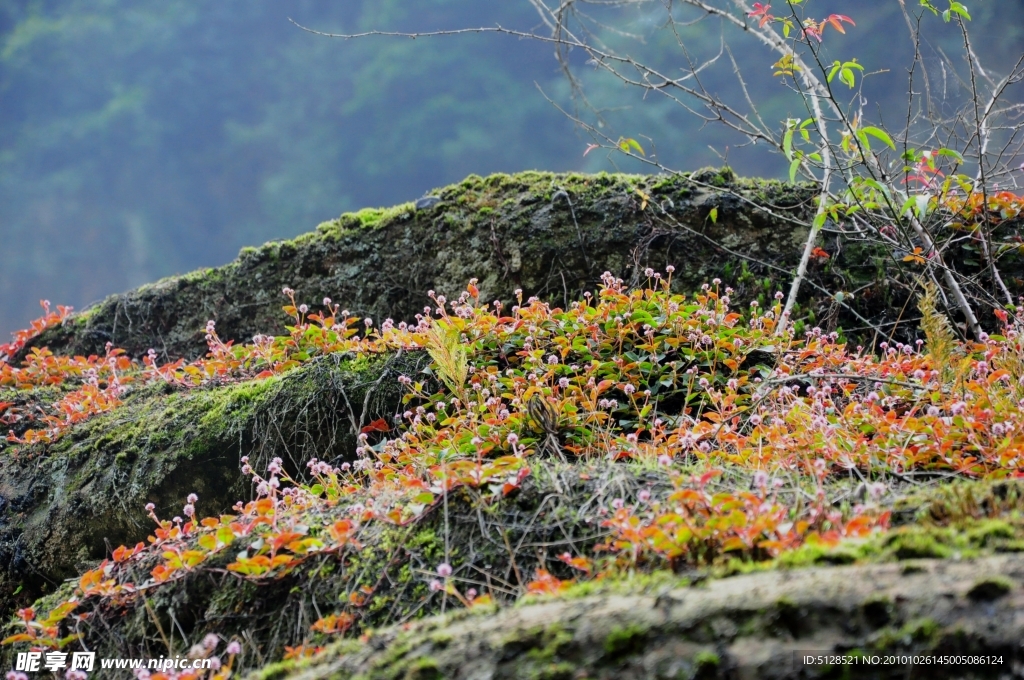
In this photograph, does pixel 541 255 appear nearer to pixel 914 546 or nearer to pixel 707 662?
pixel 914 546

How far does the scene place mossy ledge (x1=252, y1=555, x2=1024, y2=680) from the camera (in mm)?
1339

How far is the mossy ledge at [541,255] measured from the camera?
5125mm

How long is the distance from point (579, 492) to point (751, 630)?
937mm

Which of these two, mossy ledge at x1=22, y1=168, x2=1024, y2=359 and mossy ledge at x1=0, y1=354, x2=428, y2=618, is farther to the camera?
mossy ledge at x1=22, y1=168, x2=1024, y2=359

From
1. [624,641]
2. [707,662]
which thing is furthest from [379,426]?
[707,662]

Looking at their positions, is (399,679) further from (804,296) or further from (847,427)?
(804,296)

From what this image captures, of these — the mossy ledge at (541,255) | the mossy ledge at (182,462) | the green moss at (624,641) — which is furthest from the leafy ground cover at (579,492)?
the mossy ledge at (541,255)

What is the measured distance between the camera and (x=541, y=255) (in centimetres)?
545

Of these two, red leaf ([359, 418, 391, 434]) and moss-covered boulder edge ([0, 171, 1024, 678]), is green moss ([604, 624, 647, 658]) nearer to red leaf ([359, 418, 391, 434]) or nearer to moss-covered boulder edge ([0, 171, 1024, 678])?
moss-covered boulder edge ([0, 171, 1024, 678])

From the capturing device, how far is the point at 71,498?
393 centimetres

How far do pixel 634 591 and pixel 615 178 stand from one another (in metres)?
4.51

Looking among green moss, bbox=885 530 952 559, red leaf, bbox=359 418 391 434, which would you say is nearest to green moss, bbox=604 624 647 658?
green moss, bbox=885 530 952 559

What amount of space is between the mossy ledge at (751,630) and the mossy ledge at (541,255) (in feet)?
12.0

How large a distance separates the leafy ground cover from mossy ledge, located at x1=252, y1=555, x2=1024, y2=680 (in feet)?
0.46
